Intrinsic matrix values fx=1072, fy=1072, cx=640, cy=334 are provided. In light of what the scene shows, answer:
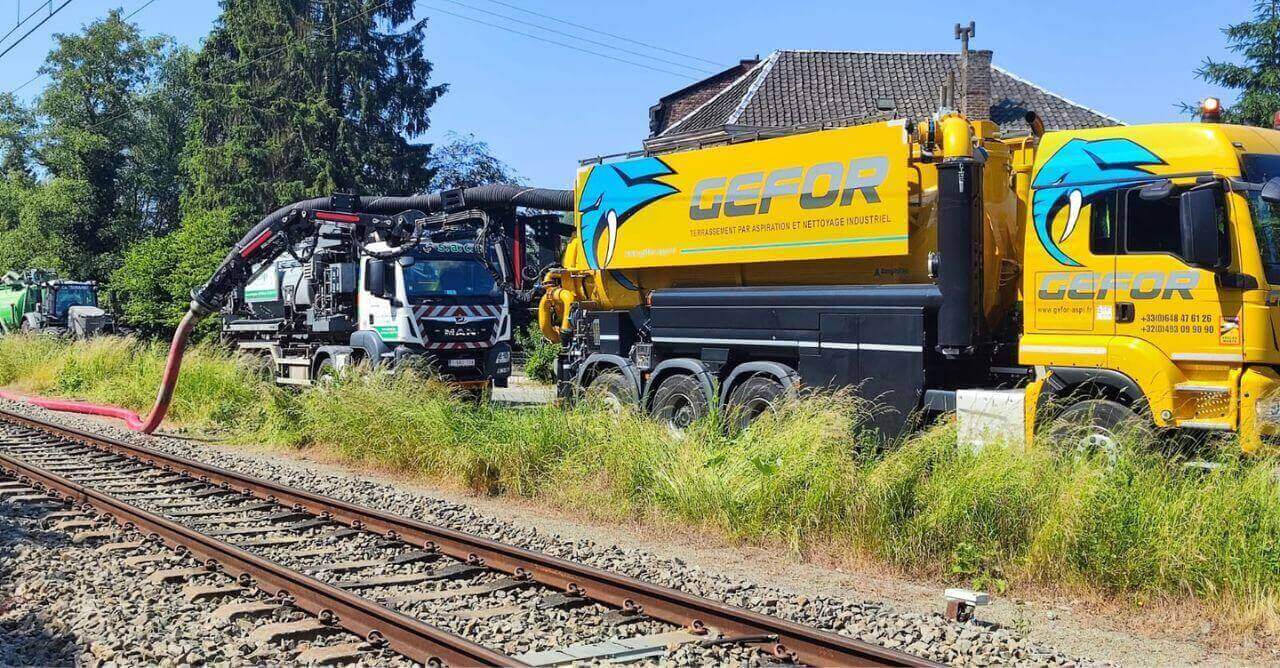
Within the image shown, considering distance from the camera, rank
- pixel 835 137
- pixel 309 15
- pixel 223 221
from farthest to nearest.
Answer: pixel 309 15
pixel 223 221
pixel 835 137

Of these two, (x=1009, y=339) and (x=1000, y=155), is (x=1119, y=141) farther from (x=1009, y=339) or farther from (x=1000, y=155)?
(x=1009, y=339)

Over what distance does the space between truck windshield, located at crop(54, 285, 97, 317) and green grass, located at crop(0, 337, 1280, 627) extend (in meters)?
27.5

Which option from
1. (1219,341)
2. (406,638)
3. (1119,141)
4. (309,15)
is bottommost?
(406,638)

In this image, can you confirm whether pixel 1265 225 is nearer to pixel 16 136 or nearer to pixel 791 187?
pixel 791 187

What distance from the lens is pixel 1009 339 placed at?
32.8 feet

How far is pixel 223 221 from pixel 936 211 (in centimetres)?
2541

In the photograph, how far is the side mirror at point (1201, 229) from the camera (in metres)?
7.95

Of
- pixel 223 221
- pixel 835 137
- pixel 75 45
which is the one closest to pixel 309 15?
pixel 223 221

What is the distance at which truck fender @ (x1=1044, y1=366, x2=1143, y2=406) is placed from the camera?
332 inches

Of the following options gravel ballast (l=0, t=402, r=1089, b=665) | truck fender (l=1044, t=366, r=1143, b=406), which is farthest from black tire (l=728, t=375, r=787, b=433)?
gravel ballast (l=0, t=402, r=1089, b=665)

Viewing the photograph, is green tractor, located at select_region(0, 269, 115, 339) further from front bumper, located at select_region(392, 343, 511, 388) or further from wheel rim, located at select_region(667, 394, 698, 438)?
wheel rim, located at select_region(667, 394, 698, 438)

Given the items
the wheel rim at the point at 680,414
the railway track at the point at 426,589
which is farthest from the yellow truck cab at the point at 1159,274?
the railway track at the point at 426,589

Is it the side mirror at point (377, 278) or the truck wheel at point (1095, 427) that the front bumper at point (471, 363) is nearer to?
the side mirror at point (377, 278)

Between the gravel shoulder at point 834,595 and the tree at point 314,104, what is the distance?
28.0 metres
